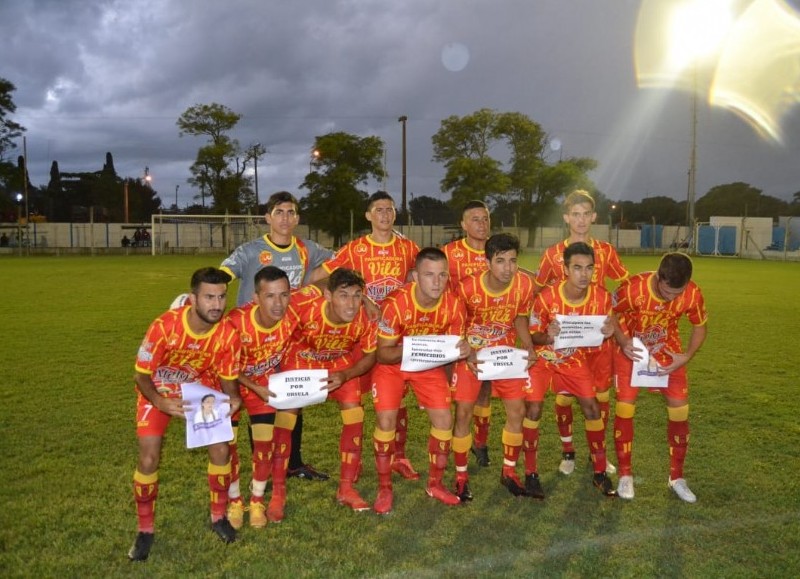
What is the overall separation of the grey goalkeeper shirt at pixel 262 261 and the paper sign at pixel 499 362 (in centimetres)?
187

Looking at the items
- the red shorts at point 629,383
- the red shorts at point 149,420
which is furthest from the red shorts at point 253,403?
the red shorts at point 629,383

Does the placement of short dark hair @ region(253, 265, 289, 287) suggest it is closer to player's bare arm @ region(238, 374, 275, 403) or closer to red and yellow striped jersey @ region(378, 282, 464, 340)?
player's bare arm @ region(238, 374, 275, 403)

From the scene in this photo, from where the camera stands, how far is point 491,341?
531cm

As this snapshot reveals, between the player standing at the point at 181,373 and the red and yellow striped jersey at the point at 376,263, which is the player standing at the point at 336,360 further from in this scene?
the red and yellow striped jersey at the point at 376,263

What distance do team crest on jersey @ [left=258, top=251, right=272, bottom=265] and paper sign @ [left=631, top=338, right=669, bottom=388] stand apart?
3281 millimetres

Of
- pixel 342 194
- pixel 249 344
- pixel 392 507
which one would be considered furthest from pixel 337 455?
pixel 342 194

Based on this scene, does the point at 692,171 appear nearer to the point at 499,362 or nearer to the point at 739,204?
the point at 499,362

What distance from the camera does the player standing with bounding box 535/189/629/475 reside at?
5.58 metres

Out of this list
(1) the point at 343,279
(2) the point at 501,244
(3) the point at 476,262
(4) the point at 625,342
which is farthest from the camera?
(3) the point at 476,262

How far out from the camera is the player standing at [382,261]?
18.8 feet

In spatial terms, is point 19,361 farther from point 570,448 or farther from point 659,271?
point 659,271

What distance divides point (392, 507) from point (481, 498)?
2.52ft

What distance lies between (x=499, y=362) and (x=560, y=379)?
70 cm

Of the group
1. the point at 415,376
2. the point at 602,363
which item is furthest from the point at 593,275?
the point at 415,376
